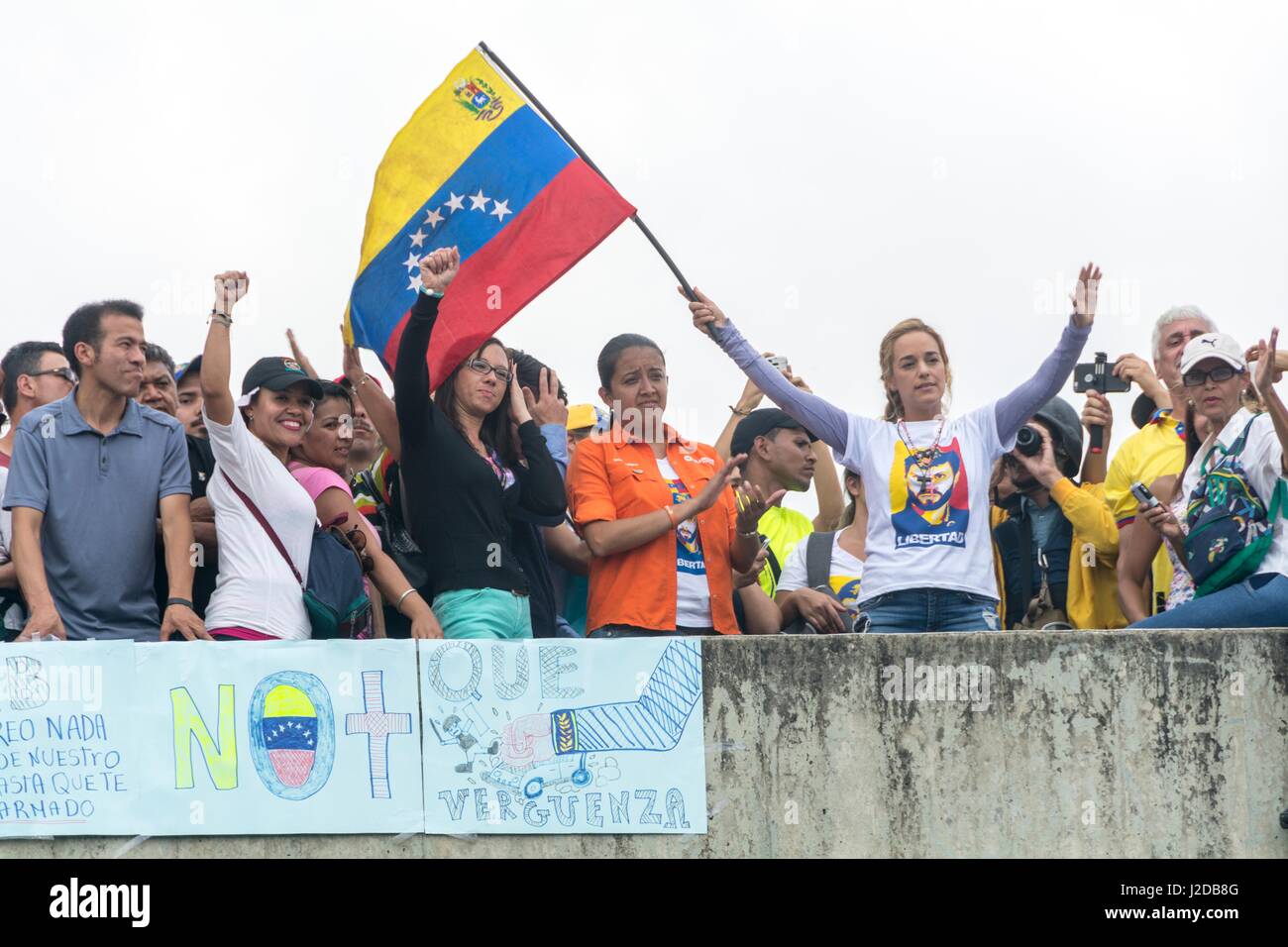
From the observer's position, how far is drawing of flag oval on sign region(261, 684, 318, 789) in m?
6.04

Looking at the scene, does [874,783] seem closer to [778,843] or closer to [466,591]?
[778,843]

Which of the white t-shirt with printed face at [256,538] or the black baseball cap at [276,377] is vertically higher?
the black baseball cap at [276,377]

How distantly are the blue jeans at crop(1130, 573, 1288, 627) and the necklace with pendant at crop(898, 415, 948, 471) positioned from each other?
3.48 ft

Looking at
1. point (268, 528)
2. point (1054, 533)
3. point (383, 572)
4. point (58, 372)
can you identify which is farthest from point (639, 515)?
point (58, 372)

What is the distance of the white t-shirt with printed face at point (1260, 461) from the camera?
612 cm

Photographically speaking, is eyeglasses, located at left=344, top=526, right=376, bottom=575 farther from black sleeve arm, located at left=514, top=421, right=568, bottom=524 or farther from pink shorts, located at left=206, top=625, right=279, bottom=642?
black sleeve arm, located at left=514, top=421, right=568, bottom=524

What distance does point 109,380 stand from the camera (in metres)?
6.65

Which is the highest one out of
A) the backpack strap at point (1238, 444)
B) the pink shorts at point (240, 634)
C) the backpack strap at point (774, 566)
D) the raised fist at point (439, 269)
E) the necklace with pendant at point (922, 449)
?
the raised fist at point (439, 269)

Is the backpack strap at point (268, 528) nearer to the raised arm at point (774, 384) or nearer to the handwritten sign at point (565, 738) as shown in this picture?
the handwritten sign at point (565, 738)

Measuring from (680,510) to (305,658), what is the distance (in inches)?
63.6

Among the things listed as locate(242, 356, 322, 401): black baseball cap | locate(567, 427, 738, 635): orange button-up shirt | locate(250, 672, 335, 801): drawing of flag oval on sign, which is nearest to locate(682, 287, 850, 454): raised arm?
locate(567, 427, 738, 635): orange button-up shirt

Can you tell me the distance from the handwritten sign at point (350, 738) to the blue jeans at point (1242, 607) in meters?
1.77

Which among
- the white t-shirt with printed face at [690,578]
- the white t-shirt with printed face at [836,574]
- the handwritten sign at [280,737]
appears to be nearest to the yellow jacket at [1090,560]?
the white t-shirt with printed face at [836,574]
